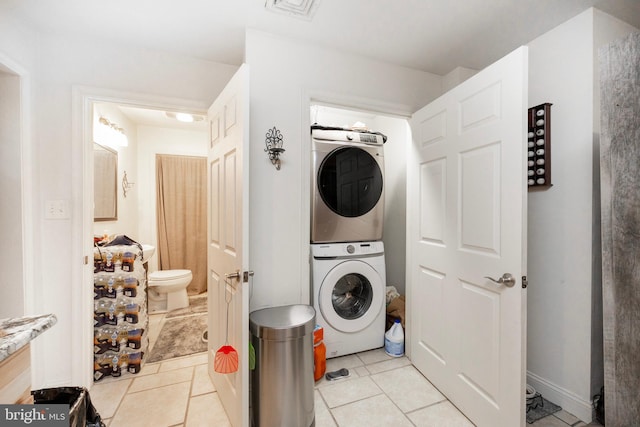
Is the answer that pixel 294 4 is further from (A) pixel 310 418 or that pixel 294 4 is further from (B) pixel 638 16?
(A) pixel 310 418

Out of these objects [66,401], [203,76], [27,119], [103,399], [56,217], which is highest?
[203,76]

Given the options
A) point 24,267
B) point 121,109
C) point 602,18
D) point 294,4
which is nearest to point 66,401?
point 24,267

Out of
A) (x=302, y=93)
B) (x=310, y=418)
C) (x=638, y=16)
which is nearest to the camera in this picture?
(x=310, y=418)

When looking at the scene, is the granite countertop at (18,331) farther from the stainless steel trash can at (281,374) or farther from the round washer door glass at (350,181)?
the round washer door glass at (350,181)

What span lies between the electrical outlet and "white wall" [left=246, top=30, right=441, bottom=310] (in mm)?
1235

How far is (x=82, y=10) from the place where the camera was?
61.7 inches

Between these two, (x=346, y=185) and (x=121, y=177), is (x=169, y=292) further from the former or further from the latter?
(x=346, y=185)

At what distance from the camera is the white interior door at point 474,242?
131cm

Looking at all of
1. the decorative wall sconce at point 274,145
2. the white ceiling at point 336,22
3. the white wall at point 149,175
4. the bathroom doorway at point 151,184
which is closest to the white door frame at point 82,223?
the white ceiling at point 336,22

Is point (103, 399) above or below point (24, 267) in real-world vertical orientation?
below

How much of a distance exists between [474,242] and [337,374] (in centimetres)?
132

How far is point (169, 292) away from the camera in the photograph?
3184 mm

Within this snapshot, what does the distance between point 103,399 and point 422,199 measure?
2.48m

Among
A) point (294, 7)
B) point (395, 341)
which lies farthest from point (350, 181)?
point (395, 341)
